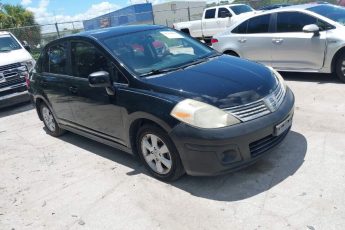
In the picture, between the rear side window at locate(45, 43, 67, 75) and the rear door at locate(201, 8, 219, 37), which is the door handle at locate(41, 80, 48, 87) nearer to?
the rear side window at locate(45, 43, 67, 75)

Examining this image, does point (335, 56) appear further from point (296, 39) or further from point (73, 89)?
point (73, 89)

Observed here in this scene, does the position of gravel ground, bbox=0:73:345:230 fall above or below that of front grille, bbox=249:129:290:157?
below

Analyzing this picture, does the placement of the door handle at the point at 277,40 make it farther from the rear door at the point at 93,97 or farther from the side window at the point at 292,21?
the rear door at the point at 93,97

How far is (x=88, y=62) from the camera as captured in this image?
493cm

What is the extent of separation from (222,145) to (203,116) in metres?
0.33

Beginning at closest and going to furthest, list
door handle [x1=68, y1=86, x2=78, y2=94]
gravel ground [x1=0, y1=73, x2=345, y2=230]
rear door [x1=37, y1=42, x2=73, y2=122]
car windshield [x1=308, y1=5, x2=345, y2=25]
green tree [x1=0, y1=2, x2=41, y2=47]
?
gravel ground [x1=0, y1=73, x2=345, y2=230]
door handle [x1=68, y1=86, x2=78, y2=94]
rear door [x1=37, y1=42, x2=73, y2=122]
car windshield [x1=308, y1=5, x2=345, y2=25]
green tree [x1=0, y1=2, x2=41, y2=47]

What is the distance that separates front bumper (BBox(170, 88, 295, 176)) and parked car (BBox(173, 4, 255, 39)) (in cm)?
1382

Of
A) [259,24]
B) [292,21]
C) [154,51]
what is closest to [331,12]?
[292,21]

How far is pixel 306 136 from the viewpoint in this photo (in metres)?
4.92

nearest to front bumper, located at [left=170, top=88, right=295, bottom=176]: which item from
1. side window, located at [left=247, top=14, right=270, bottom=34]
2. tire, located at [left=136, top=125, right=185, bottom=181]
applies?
tire, located at [left=136, top=125, right=185, bottom=181]

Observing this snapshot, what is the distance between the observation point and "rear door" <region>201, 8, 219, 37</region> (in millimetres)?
17664

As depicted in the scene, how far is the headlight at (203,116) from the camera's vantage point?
359cm

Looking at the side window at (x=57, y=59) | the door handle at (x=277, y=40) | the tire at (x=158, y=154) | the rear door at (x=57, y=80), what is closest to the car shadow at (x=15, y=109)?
the rear door at (x=57, y=80)

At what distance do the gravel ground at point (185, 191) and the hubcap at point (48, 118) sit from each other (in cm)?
82
